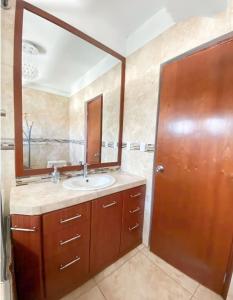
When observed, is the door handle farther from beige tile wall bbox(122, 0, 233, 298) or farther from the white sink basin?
the white sink basin

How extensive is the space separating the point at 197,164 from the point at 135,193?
649mm

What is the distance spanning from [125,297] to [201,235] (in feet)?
2.59

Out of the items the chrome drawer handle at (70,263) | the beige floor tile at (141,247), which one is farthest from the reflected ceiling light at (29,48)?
the beige floor tile at (141,247)

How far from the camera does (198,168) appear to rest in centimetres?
120

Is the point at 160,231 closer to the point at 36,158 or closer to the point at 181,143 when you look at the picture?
the point at 181,143

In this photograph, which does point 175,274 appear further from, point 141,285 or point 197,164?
point 197,164

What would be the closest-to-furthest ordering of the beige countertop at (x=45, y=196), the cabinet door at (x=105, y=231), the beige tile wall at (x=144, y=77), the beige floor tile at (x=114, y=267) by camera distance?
the beige countertop at (x=45, y=196)
the beige tile wall at (x=144, y=77)
the cabinet door at (x=105, y=231)
the beige floor tile at (x=114, y=267)

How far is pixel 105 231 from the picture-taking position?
1.27 meters

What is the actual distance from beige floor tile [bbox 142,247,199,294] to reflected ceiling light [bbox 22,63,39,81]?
2.06m

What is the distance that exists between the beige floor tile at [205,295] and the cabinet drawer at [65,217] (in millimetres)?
1083

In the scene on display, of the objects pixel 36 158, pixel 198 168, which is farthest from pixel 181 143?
pixel 36 158

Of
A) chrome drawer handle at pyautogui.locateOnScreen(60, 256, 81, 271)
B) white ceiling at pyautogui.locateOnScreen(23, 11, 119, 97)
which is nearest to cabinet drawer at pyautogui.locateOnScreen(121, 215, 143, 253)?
chrome drawer handle at pyautogui.locateOnScreen(60, 256, 81, 271)

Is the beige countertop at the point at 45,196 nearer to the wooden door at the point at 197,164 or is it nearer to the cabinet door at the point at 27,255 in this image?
the cabinet door at the point at 27,255

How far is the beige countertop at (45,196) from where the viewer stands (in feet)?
2.85
